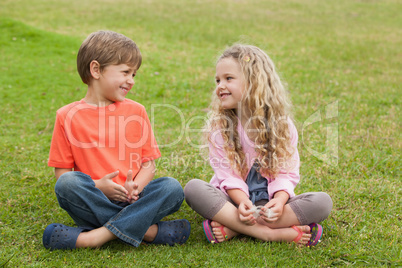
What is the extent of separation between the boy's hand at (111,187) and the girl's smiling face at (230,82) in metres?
1.04

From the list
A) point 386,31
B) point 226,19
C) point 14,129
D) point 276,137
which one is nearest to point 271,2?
point 226,19

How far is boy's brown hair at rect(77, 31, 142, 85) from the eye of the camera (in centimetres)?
323

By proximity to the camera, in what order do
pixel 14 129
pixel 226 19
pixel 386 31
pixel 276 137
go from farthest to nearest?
1. pixel 226 19
2. pixel 386 31
3. pixel 14 129
4. pixel 276 137

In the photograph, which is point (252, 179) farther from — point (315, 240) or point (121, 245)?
point (121, 245)

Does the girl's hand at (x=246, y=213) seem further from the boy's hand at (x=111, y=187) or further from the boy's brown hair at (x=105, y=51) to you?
the boy's brown hair at (x=105, y=51)

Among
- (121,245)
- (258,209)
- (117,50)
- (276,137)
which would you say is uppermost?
(117,50)

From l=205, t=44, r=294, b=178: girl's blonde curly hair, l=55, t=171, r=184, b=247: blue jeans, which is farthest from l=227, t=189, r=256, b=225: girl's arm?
l=55, t=171, r=184, b=247: blue jeans

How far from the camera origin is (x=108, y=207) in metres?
3.06

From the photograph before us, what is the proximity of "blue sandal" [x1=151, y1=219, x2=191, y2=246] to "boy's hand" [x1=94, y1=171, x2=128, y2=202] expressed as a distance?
37cm

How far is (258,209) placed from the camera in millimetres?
3217

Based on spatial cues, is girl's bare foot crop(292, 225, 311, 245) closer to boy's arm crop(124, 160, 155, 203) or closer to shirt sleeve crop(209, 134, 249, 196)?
shirt sleeve crop(209, 134, 249, 196)

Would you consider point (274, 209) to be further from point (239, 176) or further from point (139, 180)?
point (139, 180)

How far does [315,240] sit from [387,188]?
4.31ft

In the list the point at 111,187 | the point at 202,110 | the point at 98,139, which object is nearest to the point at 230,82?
the point at 98,139
